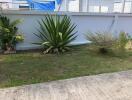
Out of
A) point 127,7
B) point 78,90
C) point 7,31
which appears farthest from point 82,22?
point 78,90

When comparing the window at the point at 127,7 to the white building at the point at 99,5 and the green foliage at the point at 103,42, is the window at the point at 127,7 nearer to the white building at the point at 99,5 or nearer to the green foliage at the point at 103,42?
the white building at the point at 99,5

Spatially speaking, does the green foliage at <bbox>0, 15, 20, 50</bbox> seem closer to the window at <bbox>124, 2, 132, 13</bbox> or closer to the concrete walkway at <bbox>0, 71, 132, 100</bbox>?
the concrete walkway at <bbox>0, 71, 132, 100</bbox>

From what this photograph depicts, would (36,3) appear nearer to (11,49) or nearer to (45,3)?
(45,3)

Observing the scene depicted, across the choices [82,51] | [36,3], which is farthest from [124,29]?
[36,3]

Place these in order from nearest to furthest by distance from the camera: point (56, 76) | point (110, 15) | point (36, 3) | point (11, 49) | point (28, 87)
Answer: point (28, 87)
point (56, 76)
point (11, 49)
point (110, 15)
point (36, 3)

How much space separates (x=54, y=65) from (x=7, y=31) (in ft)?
7.02

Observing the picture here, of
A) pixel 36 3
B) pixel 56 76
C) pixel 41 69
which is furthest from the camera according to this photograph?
pixel 36 3

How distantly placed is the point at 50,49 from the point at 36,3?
5.22m

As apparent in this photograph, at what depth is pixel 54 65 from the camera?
20.8ft

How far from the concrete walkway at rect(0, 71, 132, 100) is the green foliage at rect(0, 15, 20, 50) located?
3.18 m

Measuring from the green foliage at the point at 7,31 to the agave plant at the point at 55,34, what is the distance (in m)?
0.94

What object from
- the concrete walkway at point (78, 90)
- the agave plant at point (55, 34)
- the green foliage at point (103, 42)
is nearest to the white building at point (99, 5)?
the agave plant at point (55, 34)

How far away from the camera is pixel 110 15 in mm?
9680

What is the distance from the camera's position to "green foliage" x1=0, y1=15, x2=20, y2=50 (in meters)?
7.41
